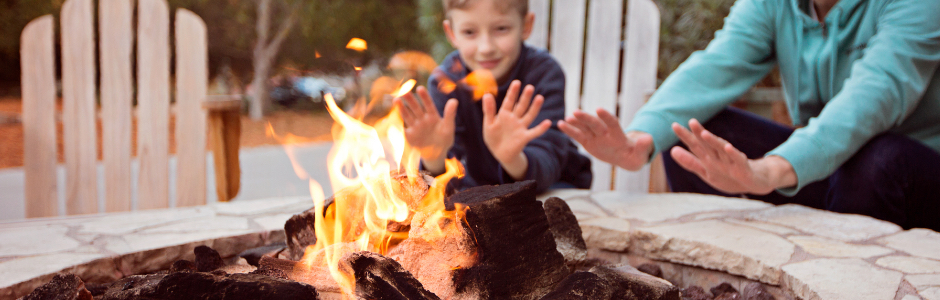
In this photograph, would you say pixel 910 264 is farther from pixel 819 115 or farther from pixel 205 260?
pixel 205 260

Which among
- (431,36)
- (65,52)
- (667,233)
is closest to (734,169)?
(667,233)

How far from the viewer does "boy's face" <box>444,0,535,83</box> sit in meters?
2.24

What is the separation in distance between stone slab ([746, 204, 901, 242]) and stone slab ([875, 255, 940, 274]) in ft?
0.50

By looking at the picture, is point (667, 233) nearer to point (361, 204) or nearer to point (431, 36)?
point (361, 204)

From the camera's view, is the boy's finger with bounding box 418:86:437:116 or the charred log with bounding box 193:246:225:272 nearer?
the charred log with bounding box 193:246:225:272

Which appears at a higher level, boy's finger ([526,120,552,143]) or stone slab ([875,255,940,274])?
boy's finger ([526,120,552,143])

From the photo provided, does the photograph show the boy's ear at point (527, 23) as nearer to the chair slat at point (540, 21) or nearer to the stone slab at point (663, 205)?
the chair slat at point (540, 21)

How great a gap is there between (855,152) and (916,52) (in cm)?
37

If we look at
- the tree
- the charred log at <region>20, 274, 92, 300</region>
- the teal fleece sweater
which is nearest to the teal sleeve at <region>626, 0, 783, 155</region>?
the teal fleece sweater

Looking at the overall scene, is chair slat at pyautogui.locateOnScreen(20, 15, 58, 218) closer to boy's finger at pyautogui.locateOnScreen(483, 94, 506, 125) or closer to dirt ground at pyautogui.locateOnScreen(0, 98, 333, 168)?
dirt ground at pyautogui.locateOnScreen(0, 98, 333, 168)

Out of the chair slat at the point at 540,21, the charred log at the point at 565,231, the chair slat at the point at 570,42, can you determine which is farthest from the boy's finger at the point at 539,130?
the chair slat at the point at 540,21

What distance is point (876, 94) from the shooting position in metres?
1.65

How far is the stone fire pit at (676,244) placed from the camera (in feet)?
3.75

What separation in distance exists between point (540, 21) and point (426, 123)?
1707 millimetres
